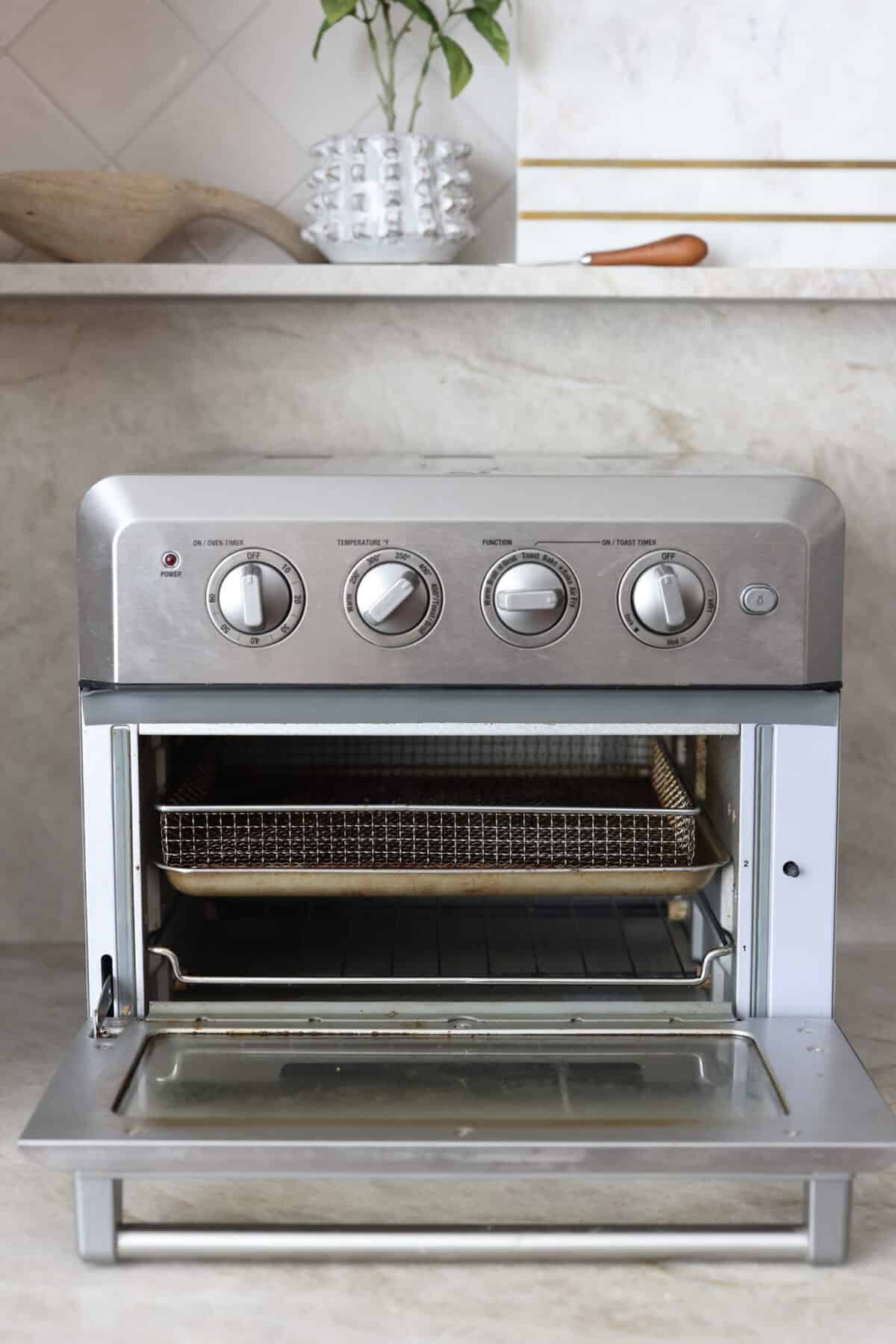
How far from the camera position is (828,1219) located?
0.80 metres

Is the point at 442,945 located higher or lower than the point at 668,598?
lower

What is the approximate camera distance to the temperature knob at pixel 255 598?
2.84ft

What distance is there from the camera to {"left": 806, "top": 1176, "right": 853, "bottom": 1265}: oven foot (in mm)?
791

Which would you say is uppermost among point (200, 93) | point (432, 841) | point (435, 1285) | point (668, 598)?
point (200, 93)

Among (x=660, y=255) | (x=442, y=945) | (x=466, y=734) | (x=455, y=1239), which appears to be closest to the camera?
(x=455, y=1239)

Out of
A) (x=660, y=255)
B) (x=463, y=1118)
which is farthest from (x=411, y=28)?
(x=463, y=1118)

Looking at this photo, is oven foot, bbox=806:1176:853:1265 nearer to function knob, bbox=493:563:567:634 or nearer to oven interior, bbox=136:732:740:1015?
oven interior, bbox=136:732:740:1015

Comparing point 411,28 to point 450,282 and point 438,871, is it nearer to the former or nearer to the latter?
point 450,282

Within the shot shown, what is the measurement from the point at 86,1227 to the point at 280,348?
810 millimetres

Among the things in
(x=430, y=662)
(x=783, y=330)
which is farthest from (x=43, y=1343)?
(x=783, y=330)

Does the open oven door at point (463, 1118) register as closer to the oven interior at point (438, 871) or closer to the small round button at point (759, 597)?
the oven interior at point (438, 871)

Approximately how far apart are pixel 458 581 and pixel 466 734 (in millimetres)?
98

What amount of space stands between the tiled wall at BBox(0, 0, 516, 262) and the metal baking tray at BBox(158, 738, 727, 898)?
577mm

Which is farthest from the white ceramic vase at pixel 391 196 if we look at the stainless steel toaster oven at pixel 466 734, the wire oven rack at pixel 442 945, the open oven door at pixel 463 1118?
the open oven door at pixel 463 1118
